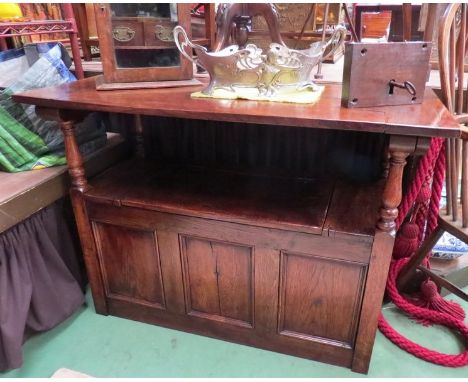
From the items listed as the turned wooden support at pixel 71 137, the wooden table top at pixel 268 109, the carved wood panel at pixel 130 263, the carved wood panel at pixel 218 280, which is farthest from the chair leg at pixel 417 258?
the turned wooden support at pixel 71 137

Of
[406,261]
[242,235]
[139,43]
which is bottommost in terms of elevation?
[406,261]

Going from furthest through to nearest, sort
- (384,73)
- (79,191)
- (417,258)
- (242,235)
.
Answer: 1. (417,258)
2. (79,191)
3. (242,235)
4. (384,73)

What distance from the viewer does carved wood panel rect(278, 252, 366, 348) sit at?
1.09 m

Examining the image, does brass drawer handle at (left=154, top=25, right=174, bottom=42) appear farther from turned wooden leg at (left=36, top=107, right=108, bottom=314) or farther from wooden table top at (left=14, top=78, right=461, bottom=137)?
turned wooden leg at (left=36, top=107, right=108, bottom=314)

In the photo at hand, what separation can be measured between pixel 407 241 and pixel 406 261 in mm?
89

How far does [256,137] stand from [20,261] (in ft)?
3.08

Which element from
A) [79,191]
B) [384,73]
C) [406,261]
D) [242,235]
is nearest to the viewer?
[384,73]

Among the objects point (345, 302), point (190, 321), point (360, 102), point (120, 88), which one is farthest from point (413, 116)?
point (190, 321)

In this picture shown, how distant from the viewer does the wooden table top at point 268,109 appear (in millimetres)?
814

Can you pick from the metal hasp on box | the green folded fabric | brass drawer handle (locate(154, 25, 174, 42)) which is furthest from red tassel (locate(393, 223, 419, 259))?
the green folded fabric

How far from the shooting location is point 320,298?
3.79 feet

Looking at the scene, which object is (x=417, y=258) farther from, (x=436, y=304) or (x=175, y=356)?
(x=175, y=356)

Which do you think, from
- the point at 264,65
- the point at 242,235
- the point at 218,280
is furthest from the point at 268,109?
the point at 218,280

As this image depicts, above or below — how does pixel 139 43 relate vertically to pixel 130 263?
above
